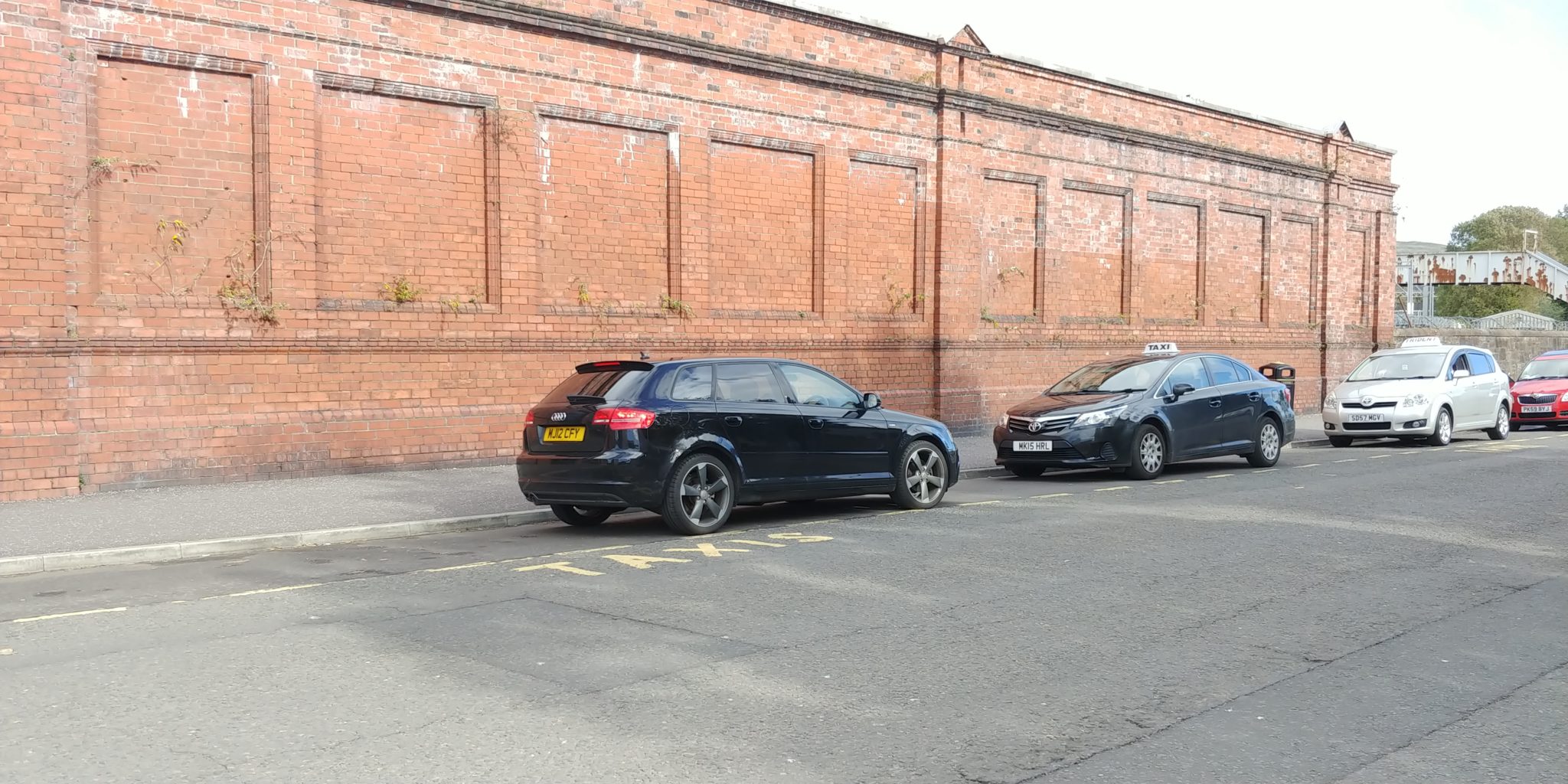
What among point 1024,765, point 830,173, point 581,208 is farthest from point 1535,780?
point 830,173

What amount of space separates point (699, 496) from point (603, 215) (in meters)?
7.66

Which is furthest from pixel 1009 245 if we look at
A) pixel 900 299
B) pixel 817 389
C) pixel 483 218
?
pixel 817 389

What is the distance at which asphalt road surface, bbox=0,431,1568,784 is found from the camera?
4699 mm

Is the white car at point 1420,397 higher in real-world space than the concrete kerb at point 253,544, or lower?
higher

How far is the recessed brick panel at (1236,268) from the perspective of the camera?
28109 mm

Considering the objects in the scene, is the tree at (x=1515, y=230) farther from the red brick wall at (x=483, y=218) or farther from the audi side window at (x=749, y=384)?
the audi side window at (x=749, y=384)

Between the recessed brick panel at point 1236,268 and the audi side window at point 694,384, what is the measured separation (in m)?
19.9

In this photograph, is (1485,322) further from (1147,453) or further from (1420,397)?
(1147,453)

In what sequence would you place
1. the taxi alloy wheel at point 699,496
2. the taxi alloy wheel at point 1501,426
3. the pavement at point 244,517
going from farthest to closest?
the taxi alloy wheel at point 1501,426 < the taxi alloy wheel at point 699,496 < the pavement at point 244,517

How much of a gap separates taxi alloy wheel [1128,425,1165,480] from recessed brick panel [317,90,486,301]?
845cm

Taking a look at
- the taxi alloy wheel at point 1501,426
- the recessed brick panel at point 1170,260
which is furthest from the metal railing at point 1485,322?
the taxi alloy wheel at point 1501,426

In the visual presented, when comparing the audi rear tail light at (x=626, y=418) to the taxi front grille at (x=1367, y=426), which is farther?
the taxi front grille at (x=1367, y=426)

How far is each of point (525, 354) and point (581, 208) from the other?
2197mm

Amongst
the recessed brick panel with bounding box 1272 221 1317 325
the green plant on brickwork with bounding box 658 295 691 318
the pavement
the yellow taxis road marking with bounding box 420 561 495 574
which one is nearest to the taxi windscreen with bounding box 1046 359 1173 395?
the green plant on brickwork with bounding box 658 295 691 318
